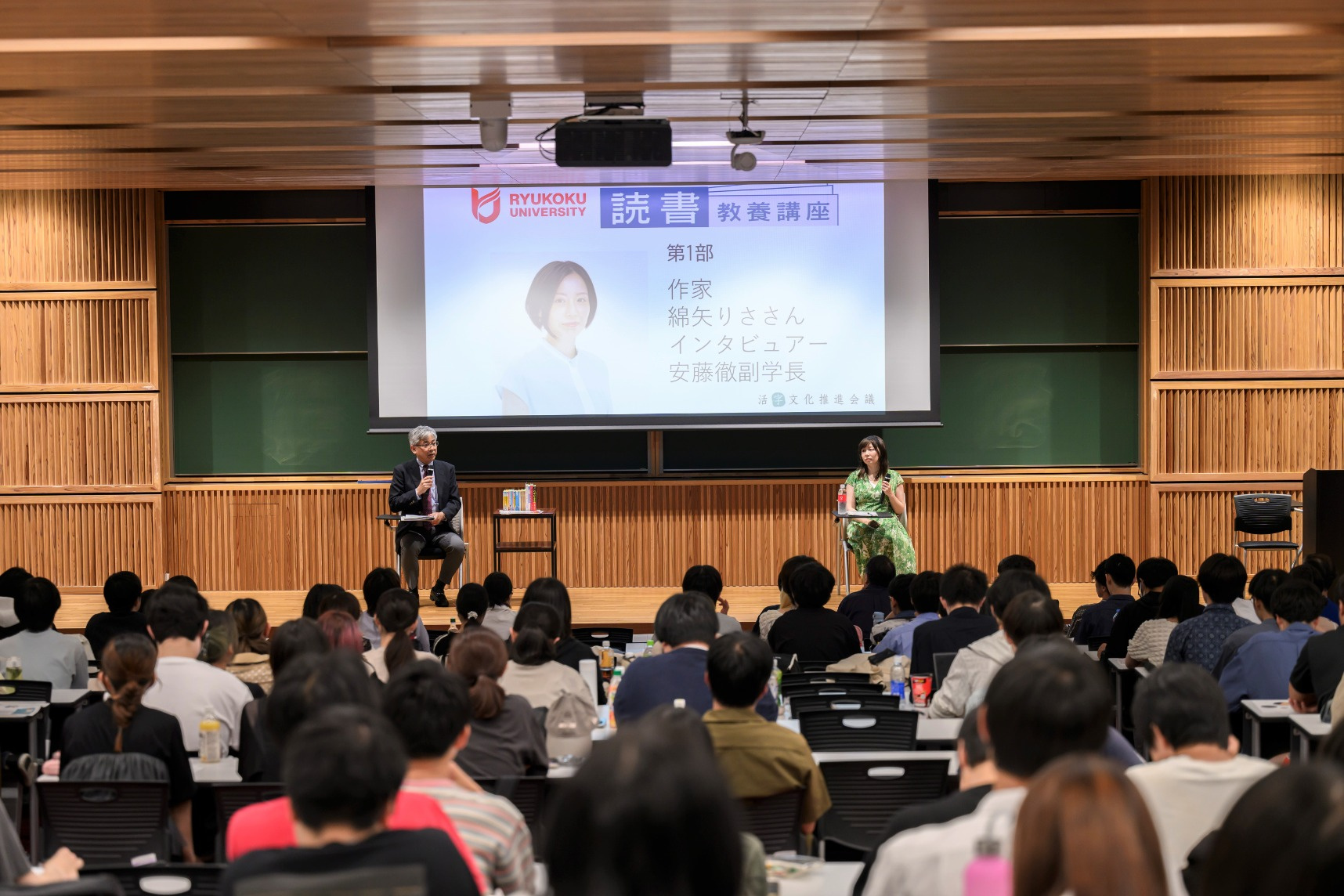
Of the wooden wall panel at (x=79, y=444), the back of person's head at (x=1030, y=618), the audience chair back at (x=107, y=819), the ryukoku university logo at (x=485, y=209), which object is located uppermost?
the ryukoku university logo at (x=485, y=209)

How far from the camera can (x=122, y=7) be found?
535 centimetres

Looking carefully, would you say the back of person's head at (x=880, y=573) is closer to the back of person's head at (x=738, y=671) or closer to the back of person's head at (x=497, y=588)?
the back of person's head at (x=497, y=588)

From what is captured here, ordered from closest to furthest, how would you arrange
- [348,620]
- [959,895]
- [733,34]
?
1. [959,895]
2. [348,620]
3. [733,34]

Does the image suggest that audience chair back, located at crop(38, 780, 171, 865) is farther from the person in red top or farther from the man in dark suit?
the man in dark suit

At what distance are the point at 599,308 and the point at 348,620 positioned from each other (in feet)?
21.7

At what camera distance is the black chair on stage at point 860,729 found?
15.4 feet

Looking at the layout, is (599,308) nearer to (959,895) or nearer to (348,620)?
(348,620)

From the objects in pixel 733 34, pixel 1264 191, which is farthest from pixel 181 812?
pixel 1264 191

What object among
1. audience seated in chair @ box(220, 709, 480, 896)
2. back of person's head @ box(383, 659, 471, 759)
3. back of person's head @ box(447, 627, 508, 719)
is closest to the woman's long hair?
back of person's head @ box(447, 627, 508, 719)

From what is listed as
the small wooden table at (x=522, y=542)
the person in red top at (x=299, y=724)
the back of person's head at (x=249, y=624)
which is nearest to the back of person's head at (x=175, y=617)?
the back of person's head at (x=249, y=624)

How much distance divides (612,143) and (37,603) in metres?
3.52

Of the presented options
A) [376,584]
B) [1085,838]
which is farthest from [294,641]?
[1085,838]

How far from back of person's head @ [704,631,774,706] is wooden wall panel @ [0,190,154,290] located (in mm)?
9057

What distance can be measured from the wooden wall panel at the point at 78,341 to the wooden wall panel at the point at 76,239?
146 mm
